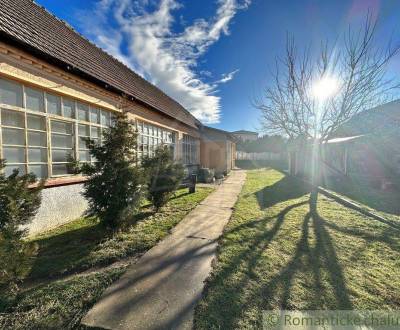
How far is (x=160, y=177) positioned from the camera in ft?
21.7

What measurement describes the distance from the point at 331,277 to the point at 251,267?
122cm

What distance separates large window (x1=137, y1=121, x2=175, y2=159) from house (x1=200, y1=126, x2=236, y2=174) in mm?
6806

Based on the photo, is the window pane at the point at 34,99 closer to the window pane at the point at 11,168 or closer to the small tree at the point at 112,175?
the window pane at the point at 11,168

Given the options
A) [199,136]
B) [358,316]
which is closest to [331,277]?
[358,316]

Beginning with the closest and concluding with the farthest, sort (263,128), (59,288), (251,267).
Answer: (59,288)
(251,267)
(263,128)

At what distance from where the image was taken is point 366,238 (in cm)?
477

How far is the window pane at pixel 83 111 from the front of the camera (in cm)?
617

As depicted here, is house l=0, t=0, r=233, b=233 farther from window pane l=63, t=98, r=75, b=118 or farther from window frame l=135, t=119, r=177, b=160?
window frame l=135, t=119, r=177, b=160

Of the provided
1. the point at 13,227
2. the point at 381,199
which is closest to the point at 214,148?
the point at 381,199

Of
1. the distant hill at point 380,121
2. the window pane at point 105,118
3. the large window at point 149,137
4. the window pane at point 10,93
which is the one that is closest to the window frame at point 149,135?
the large window at point 149,137

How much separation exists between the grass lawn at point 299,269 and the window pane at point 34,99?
212 inches

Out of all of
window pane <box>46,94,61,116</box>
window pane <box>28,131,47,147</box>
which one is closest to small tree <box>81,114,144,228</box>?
window pane <box>28,131,47,147</box>

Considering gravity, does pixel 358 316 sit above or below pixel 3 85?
below

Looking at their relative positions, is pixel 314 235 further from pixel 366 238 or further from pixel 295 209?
pixel 295 209
